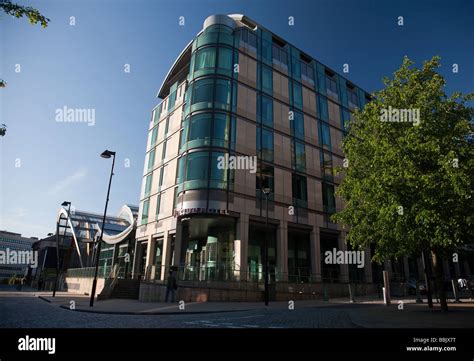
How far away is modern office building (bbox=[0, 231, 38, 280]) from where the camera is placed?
128 m

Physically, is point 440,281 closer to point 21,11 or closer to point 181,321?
point 181,321

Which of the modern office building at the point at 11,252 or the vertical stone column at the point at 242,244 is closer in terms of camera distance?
the vertical stone column at the point at 242,244

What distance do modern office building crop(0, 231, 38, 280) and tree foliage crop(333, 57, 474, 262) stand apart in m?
141

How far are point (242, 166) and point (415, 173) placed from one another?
17382 millimetres

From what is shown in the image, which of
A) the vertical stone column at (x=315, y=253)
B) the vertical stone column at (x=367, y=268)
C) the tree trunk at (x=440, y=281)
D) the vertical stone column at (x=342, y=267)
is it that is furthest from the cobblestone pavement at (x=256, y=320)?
the vertical stone column at (x=367, y=268)

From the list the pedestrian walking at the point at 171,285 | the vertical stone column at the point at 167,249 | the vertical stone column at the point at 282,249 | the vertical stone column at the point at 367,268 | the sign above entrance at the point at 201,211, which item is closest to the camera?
the pedestrian walking at the point at 171,285

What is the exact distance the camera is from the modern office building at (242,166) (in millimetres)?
26875

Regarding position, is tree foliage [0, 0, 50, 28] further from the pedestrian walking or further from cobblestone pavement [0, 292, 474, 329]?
the pedestrian walking

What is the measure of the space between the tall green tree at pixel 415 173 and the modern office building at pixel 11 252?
140672 mm

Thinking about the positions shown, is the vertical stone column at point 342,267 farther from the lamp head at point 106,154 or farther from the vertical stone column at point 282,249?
the lamp head at point 106,154

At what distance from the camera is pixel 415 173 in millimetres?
12383

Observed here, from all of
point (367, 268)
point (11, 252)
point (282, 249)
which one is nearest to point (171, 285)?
point (282, 249)

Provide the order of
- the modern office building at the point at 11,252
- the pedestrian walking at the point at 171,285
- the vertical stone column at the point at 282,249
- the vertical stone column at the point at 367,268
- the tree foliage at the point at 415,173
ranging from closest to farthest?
the tree foliage at the point at 415,173 < the pedestrian walking at the point at 171,285 < the vertical stone column at the point at 282,249 < the vertical stone column at the point at 367,268 < the modern office building at the point at 11,252
